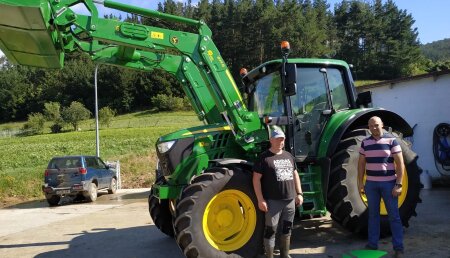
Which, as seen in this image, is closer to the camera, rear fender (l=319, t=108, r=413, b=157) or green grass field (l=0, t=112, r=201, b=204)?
rear fender (l=319, t=108, r=413, b=157)

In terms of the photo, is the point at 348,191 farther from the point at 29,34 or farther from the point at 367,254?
the point at 29,34

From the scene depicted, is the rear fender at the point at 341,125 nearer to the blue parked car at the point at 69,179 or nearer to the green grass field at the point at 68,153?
the blue parked car at the point at 69,179

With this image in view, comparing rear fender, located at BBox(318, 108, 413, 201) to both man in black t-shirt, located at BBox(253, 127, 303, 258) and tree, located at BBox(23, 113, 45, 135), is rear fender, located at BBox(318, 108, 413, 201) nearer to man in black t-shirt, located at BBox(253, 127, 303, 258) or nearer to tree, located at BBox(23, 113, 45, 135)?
man in black t-shirt, located at BBox(253, 127, 303, 258)

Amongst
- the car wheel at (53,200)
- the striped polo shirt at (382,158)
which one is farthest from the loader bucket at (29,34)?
the car wheel at (53,200)

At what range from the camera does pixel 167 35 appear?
6.57 meters

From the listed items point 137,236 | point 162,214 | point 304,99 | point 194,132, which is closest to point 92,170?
point 137,236

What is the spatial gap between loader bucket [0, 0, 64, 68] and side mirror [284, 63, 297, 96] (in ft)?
10.3

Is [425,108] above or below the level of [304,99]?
below

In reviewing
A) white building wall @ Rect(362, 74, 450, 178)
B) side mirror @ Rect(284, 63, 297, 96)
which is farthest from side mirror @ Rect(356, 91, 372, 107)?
white building wall @ Rect(362, 74, 450, 178)

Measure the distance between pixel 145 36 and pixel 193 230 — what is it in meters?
2.84

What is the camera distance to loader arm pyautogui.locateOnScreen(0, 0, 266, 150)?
19.4ft

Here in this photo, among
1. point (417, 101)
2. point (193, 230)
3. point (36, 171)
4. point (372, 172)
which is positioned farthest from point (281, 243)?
point (36, 171)

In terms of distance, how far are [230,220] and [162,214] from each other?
1.98 meters

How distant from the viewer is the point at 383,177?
564 centimetres
